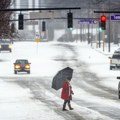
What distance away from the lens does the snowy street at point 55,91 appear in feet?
82.9

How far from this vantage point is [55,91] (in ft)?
133

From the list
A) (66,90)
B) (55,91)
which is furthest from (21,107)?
(55,91)

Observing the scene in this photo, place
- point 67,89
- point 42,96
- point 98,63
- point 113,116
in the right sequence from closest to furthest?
1. point 113,116
2. point 67,89
3. point 42,96
4. point 98,63

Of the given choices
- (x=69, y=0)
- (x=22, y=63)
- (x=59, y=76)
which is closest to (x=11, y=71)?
(x=22, y=63)

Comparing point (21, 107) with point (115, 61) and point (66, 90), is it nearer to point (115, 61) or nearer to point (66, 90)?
point (66, 90)

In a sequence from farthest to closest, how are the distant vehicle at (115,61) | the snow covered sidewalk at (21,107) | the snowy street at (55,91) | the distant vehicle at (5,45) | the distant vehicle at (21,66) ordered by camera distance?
the distant vehicle at (5,45)
the distant vehicle at (115,61)
the distant vehicle at (21,66)
the snowy street at (55,91)
the snow covered sidewalk at (21,107)

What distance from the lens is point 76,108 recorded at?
27.8 meters

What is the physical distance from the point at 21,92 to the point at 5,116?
1533cm

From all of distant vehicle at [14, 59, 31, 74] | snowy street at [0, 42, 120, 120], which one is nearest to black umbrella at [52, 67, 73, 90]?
snowy street at [0, 42, 120, 120]

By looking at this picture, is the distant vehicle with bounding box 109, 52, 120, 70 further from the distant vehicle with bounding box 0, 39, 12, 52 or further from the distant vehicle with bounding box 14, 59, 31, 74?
the distant vehicle with bounding box 0, 39, 12, 52

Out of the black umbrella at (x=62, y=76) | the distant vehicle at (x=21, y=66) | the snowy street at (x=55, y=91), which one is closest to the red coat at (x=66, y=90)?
the snowy street at (x=55, y=91)

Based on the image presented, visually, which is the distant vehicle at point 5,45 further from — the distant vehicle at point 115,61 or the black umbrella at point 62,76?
the black umbrella at point 62,76

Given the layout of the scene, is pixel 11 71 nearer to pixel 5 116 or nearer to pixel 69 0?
pixel 5 116

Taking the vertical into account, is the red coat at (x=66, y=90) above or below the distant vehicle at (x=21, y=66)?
above
